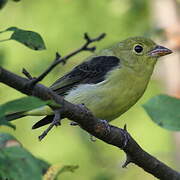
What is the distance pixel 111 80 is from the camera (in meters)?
4.68

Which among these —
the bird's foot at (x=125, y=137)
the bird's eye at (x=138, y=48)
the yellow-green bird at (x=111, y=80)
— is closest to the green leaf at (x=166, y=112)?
the bird's foot at (x=125, y=137)

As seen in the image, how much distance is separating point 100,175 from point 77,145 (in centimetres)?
218

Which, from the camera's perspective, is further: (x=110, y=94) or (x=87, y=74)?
(x=87, y=74)

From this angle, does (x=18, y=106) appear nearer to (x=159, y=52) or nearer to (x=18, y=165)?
(x=18, y=165)

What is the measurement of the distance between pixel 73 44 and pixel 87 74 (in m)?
1.52

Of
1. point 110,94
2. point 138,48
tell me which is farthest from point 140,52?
point 110,94

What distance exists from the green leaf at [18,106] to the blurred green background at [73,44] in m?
4.27

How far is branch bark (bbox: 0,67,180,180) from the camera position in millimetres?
2148

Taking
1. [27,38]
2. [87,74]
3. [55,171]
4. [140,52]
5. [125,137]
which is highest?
[27,38]

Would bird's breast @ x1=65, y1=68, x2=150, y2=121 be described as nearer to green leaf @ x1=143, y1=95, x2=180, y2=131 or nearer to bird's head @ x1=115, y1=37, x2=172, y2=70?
bird's head @ x1=115, y1=37, x2=172, y2=70

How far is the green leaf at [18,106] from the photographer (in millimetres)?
1767

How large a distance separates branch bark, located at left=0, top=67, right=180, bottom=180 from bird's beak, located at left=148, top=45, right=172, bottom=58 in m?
1.96

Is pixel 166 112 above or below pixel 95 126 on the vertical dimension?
above

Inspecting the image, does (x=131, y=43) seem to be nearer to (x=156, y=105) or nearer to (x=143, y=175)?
(x=143, y=175)
